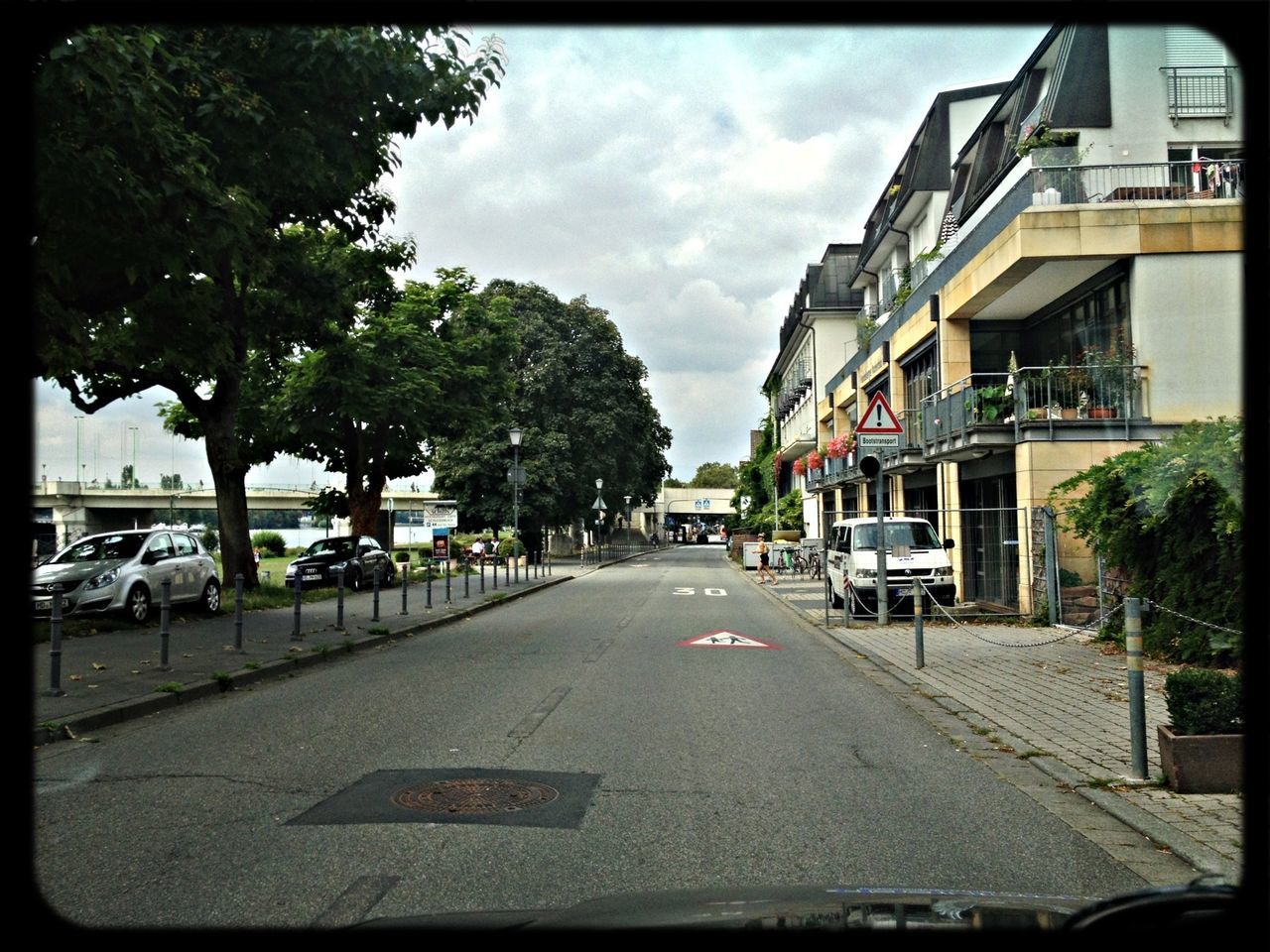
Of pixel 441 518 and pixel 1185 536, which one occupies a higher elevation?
pixel 441 518

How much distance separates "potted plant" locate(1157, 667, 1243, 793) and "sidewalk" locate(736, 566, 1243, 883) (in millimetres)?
120

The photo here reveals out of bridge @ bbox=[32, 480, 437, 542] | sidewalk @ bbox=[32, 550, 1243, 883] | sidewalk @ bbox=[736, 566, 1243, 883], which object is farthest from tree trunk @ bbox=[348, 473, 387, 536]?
sidewalk @ bbox=[736, 566, 1243, 883]

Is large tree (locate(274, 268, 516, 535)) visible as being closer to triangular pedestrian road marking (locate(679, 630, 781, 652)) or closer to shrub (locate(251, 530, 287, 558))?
triangular pedestrian road marking (locate(679, 630, 781, 652))

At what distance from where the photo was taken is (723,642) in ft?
54.6

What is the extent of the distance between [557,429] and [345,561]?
80.6ft

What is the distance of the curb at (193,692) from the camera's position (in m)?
8.87

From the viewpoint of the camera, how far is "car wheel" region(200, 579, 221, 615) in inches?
822

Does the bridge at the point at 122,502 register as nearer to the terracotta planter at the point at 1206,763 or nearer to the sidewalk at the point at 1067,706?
the sidewalk at the point at 1067,706

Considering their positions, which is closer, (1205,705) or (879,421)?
(1205,705)

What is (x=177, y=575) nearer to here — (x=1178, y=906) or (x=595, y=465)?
(x=1178, y=906)

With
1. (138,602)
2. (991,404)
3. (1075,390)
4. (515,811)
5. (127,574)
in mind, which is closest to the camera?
(515,811)

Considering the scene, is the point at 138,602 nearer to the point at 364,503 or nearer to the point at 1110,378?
the point at 1110,378

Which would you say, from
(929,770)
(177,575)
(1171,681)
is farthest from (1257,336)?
(177,575)

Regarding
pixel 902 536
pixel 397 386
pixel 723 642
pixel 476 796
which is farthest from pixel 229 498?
pixel 476 796
